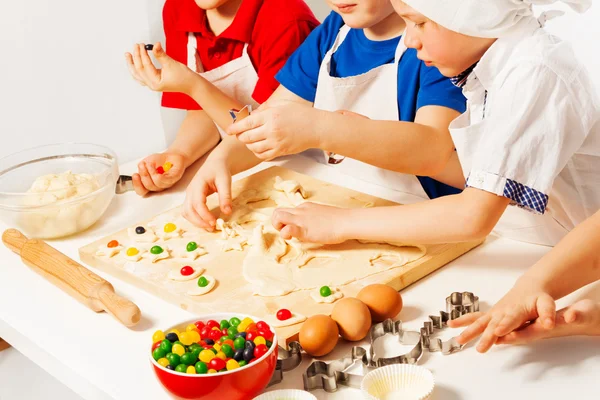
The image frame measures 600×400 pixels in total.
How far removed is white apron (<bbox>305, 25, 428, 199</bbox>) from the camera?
1.25m

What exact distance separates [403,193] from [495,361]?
496mm

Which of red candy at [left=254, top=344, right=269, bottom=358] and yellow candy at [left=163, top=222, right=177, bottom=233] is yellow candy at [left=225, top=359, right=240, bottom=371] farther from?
yellow candy at [left=163, top=222, right=177, bottom=233]

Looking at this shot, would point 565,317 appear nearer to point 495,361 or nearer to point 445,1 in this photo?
point 495,361

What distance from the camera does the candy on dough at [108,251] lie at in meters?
1.10

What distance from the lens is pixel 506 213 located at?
110 centimetres

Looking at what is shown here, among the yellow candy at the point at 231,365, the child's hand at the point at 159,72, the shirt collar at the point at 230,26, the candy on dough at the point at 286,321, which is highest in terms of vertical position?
the shirt collar at the point at 230,26

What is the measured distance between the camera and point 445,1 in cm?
89

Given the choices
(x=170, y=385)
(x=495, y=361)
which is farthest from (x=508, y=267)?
(x=170, y=385)

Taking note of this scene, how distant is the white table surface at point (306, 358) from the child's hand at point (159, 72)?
0.91 ft

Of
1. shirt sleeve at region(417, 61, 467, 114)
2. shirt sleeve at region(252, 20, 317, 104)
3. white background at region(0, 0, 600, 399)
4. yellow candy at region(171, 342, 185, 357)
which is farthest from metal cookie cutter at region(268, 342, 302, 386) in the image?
white background at region(0, 0, 600, 399)

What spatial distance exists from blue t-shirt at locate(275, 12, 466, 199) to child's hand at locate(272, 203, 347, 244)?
0.77 ft

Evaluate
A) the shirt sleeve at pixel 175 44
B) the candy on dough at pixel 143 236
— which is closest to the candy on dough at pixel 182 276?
the candy on dough at pixel 143 236

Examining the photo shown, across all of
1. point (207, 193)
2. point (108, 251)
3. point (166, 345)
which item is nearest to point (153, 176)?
point (207, 193)

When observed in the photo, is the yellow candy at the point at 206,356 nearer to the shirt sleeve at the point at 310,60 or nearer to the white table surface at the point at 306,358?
the white table surface at the point at 306,358
